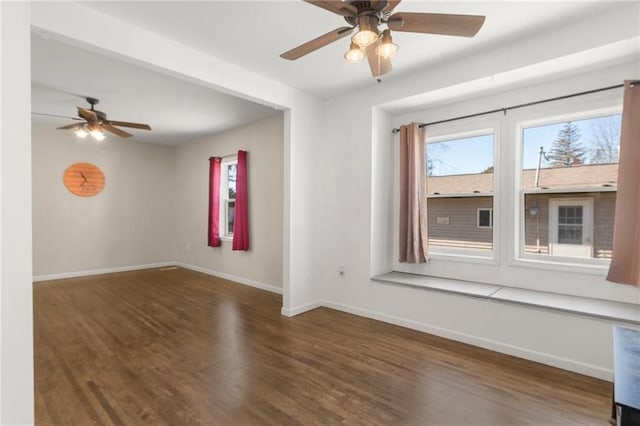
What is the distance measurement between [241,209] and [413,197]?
115 inches

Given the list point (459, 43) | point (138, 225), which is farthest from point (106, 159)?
point (459, 43)

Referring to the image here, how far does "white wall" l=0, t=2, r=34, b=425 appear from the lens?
1.03 m

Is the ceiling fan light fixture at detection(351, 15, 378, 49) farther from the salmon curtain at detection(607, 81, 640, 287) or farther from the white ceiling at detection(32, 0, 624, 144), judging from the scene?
the salmon curtain at detection(607, 81, 640, 287)

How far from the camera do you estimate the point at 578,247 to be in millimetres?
2883

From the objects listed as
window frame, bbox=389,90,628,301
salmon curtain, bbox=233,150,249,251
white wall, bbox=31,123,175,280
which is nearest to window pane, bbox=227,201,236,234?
salmon curtain, bbox=233,150,249,251

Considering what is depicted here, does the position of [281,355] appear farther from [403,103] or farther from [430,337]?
[403,103]

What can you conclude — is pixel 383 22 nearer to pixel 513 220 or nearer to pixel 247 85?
pixel 247 85

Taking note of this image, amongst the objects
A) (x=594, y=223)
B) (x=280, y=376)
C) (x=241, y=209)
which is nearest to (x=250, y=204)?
(x=241, y=209)

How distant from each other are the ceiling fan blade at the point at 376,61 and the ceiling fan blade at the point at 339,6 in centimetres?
34

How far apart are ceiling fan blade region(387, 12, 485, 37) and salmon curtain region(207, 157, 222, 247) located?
15.6 ft

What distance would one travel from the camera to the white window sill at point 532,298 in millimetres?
2383

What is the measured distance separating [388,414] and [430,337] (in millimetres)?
1345

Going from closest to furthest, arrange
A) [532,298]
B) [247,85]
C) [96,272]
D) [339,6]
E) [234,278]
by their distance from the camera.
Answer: [339,6]
[532,298]
[247,85]
[234,278]
[96,272]

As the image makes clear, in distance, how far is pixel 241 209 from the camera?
17.2ft
